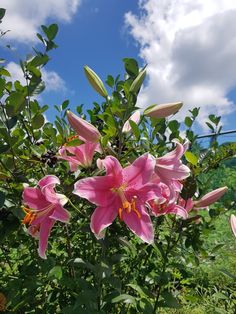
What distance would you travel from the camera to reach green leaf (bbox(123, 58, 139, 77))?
4.35ft

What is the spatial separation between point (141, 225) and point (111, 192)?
0.45ft

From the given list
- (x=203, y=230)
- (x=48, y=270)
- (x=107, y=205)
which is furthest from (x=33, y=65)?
(x=203, y=230)

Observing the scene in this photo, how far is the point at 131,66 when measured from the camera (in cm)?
133

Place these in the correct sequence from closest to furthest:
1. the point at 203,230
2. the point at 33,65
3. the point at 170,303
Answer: the point at 33,65, the point at 170,303, the point at 203,230

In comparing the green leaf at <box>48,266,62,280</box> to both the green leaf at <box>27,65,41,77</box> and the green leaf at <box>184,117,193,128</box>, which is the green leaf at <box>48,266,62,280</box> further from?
the green leaf at <box>184,117,193,128</box>

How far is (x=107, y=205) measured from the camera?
1212 mm

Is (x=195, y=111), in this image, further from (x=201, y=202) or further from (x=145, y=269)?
(x=145, y=269)

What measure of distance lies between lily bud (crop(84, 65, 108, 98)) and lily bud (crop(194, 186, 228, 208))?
541 mm

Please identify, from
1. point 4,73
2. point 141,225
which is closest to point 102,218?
point 141,225

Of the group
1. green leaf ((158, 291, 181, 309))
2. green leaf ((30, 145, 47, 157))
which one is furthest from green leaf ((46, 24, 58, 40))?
green leaf ((158, 291, 181, 309))

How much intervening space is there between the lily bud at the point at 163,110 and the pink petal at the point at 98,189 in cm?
27

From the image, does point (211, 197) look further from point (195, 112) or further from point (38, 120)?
point (38, 120)

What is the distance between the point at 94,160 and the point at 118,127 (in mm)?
224

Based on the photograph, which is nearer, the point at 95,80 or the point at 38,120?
the point at 95,80
